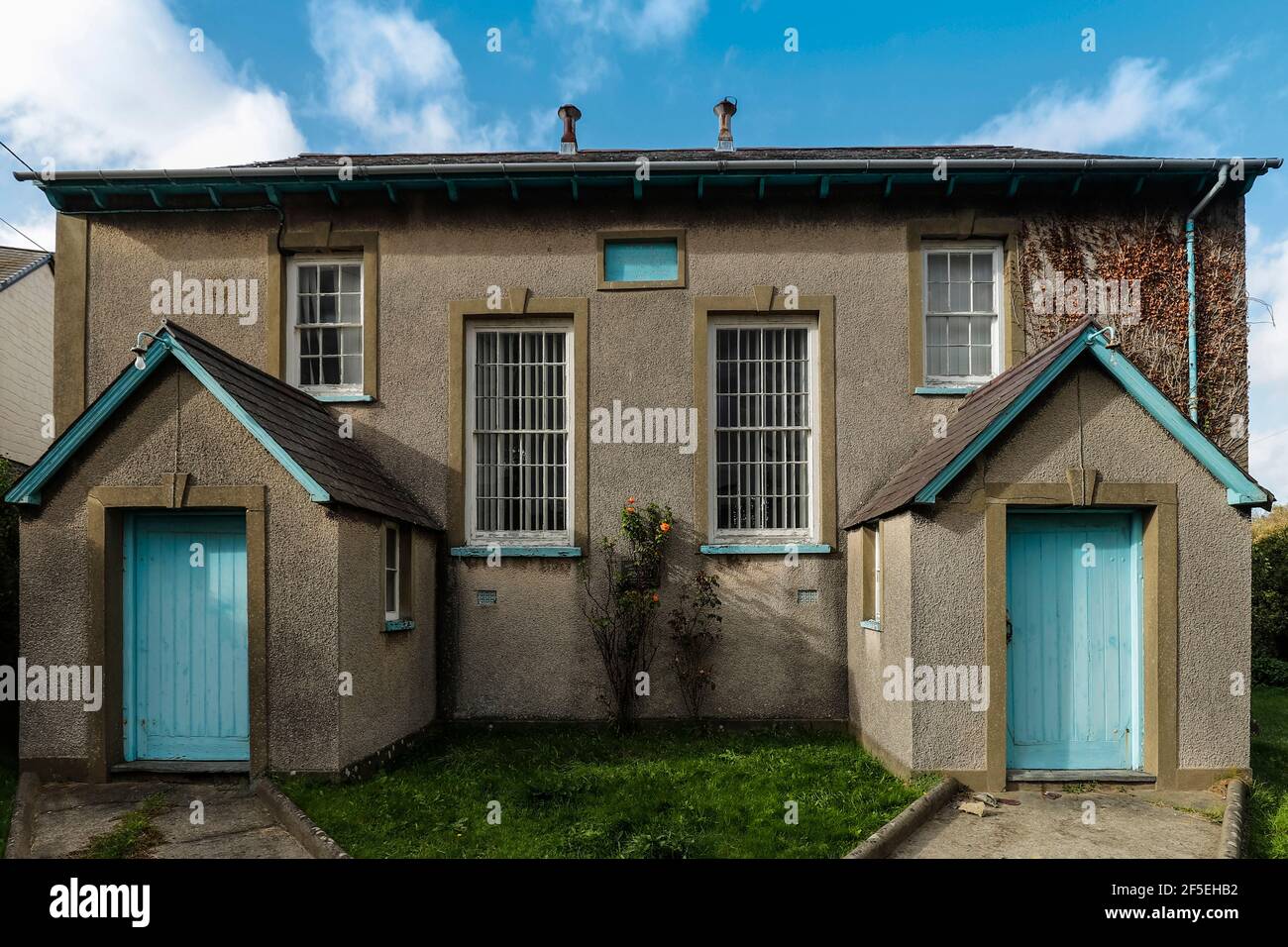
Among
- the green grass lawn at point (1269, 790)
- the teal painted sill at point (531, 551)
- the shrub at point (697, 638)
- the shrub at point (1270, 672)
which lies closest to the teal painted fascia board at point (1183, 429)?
the green grass lawn at point (1269, 790)

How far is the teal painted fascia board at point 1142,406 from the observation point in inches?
274

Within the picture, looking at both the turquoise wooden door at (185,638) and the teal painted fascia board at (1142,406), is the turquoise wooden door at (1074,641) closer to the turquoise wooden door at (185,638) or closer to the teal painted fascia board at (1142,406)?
the teal painted fascia board at (1142,406)

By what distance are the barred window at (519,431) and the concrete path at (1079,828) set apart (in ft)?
16.9

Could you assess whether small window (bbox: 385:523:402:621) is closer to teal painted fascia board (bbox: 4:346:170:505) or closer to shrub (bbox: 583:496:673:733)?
shrub (bbox: 583:496:673:733)

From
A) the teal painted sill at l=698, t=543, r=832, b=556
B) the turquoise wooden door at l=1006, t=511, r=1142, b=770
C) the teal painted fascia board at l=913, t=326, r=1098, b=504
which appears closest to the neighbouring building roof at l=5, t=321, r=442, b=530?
the teal painted sill at l=698, t=543, r=832, b=556

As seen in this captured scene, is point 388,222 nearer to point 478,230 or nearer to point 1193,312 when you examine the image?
point 478,230

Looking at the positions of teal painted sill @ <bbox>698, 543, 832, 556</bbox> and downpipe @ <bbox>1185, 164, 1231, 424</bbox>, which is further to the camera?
downpipe @ <bbox>1185, 164, 1231, 424</bbox>

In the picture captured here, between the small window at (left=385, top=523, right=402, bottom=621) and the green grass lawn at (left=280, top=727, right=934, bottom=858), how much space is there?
58.8 inches

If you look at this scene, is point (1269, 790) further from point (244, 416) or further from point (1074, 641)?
point (244, 416)

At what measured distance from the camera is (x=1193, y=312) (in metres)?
9.17

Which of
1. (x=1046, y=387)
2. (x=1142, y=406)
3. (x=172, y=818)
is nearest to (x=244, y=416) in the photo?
(x=172, y=818)

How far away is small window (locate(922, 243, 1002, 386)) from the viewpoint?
936cm

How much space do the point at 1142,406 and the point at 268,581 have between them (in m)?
8.05
